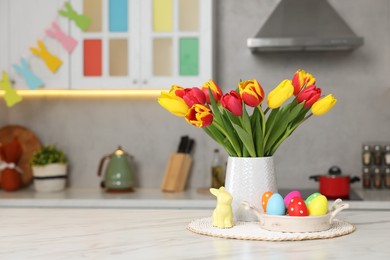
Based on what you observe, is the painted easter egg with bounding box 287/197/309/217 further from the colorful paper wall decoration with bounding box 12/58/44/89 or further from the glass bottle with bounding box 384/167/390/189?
the colorful paper wall decoration with bounding box 12/58/44/89

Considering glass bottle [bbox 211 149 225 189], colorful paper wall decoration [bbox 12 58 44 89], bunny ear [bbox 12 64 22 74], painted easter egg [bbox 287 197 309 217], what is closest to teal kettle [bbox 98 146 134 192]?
glass bottle [bbox 211 149 225 189]

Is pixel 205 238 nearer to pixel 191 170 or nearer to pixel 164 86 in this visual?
pixel 164 86

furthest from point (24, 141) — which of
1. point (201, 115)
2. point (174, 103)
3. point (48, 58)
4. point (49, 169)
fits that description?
point (201, 115)

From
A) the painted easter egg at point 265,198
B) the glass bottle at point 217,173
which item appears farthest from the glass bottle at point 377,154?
the painted easter egg at point 265,198

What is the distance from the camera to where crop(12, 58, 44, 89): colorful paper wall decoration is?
3.90 metres

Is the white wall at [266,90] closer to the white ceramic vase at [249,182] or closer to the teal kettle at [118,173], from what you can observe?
the teal kettle at [118,173]

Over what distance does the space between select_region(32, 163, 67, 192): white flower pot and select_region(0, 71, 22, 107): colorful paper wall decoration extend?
1.38 feet

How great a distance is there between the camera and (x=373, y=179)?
4.00m

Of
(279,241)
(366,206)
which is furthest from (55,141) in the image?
(279,241)

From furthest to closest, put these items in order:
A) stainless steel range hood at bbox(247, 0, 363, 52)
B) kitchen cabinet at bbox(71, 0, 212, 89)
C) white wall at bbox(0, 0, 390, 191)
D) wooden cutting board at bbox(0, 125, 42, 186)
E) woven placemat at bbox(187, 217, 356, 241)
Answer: wooden cutting board at bbox(0, 125, 42, 186) → white wall at bbox(0, 0, 390, 191) → kitchen cabinet at bbox(71, 0, 212, 89) → stainless steel range hood at bbox(247, 0, 363, 52) → woven placemat at bbox(187, 217, 356, 241)

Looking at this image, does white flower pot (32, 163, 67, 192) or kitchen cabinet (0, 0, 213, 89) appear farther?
white flower pot (32, 163, 67, 192)

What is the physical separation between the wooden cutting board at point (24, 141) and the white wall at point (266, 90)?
3.6 inches

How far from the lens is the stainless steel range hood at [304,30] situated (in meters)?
3.73

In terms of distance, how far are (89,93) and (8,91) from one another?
1.68ft
